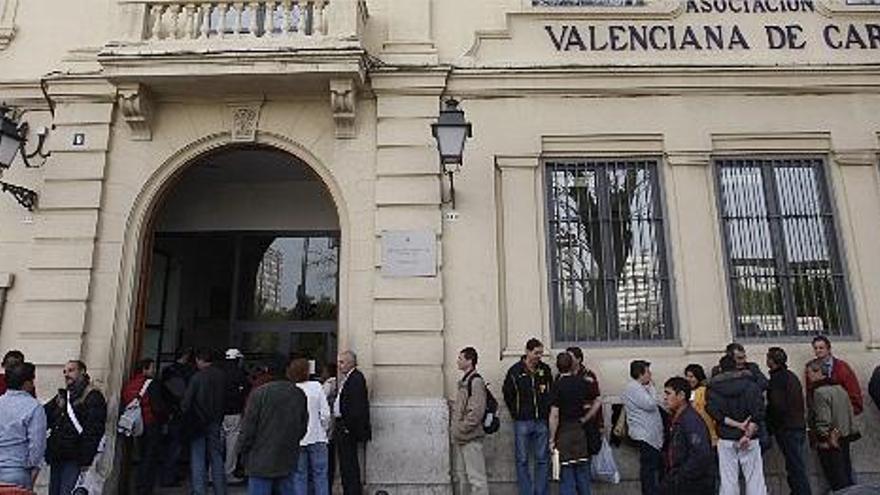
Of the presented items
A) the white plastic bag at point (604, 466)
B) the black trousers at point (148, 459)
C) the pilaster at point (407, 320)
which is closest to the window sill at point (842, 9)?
the pilaster at point (407, 320)

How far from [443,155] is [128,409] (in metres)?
4.69

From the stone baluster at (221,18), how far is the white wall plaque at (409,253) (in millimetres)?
3420

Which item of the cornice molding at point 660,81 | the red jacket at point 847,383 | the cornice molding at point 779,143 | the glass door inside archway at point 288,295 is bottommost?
the red jacket at point 847,383

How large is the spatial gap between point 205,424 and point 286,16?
5.22 m

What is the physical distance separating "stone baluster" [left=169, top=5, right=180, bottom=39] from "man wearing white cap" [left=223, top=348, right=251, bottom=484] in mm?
4234

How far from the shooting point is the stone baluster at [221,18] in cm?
912

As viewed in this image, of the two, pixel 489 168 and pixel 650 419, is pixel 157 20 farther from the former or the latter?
pixel 650 419

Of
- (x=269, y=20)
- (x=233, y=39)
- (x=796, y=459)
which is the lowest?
(x=796, y=459)

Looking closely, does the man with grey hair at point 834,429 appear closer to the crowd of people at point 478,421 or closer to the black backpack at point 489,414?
the crowd of people at point 478,421

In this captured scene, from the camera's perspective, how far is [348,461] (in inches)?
298

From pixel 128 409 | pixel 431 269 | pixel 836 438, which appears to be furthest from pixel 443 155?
pixel 836 438

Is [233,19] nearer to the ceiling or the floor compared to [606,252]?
nearer to the ceiling

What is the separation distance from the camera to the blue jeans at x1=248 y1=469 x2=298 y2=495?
246 inches

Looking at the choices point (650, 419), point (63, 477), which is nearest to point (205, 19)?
point (63, 477)
